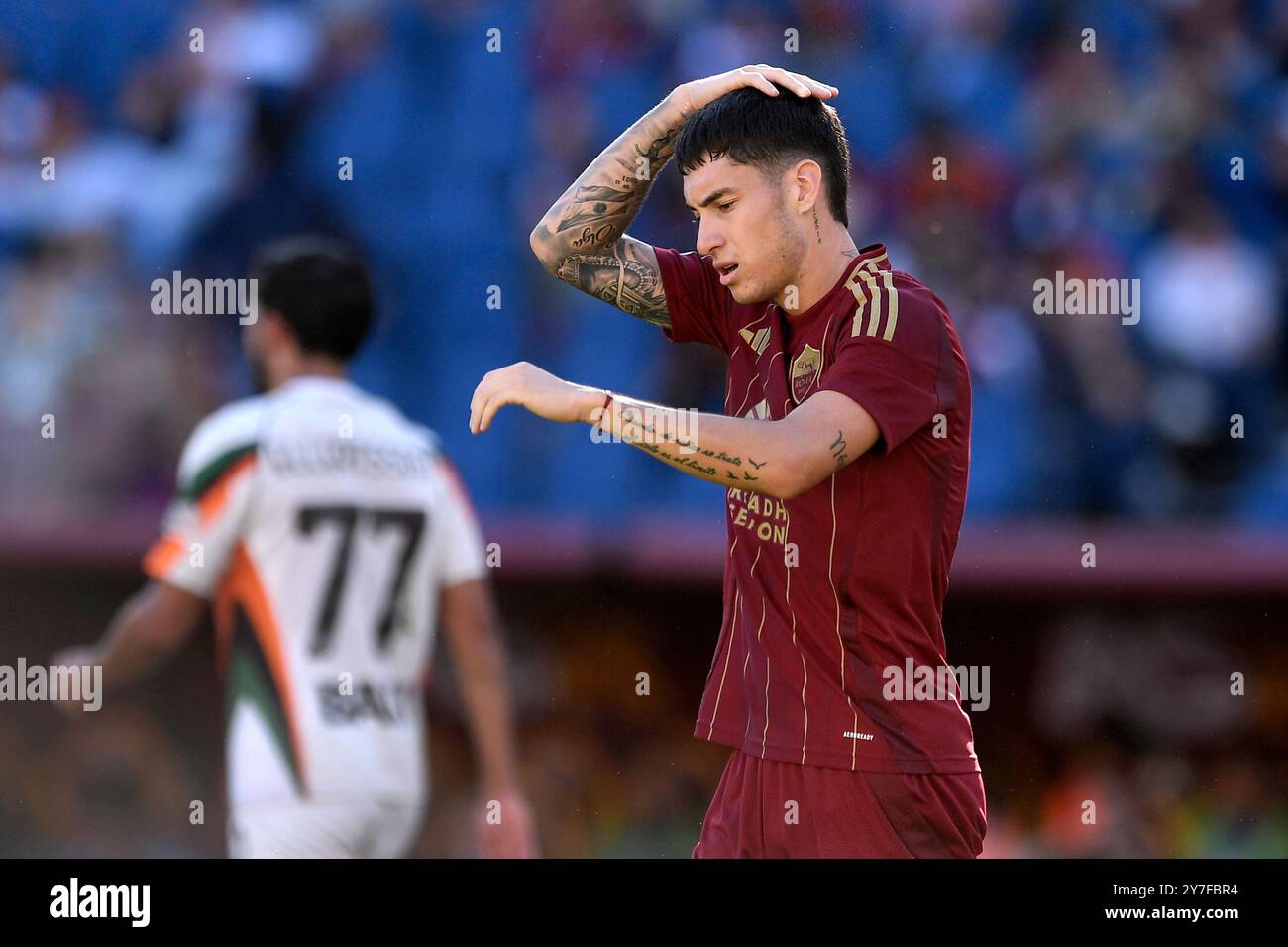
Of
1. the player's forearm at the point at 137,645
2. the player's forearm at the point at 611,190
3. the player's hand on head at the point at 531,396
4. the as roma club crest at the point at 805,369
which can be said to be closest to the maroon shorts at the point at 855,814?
the as roma club crest at the point at 805,369

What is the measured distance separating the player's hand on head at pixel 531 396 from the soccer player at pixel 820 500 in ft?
0.28

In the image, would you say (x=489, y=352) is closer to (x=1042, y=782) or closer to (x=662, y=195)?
(x=662, y=195)

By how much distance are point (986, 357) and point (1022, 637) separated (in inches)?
55.7

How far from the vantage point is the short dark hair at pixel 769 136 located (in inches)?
135

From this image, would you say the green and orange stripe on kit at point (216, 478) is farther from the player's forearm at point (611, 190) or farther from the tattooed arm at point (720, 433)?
the tattooed arm at point (720, 433)

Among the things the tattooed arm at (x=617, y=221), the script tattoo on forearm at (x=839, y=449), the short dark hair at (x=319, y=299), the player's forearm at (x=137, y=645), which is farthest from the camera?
the short dark hair at (x=319, y=299)

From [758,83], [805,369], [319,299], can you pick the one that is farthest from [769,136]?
[319,299]

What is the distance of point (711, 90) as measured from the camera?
3537 mm

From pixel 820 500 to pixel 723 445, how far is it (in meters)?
0.31

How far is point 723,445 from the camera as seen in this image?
120 inches

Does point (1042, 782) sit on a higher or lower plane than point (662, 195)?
lower

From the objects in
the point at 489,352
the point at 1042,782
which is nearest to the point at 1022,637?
→ the point at 1042,782

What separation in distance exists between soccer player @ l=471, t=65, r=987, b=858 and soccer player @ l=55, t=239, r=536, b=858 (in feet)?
4.62
